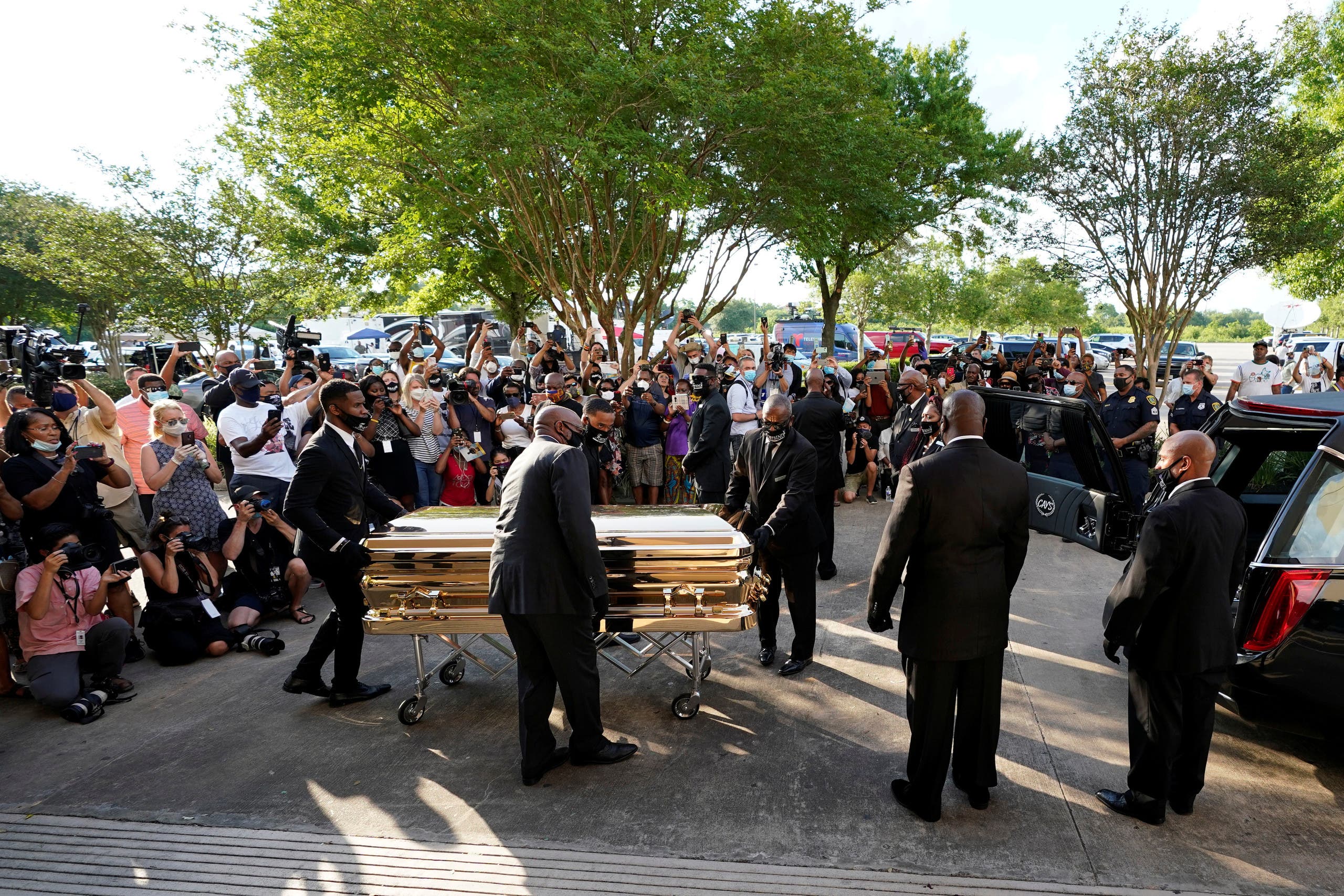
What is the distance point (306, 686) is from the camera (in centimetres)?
487

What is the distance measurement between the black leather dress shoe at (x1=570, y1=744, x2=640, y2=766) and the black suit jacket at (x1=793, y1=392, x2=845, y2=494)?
2960 mm

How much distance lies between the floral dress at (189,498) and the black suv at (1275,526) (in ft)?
18.9

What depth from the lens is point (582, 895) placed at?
10.4 ft

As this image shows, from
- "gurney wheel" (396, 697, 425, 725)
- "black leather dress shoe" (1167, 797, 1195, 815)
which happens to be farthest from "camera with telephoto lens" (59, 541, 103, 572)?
"black leather dress shoe" (1167, 797, 1195, 815)

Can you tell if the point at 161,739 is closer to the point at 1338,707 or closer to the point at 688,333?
the point at 1338,707

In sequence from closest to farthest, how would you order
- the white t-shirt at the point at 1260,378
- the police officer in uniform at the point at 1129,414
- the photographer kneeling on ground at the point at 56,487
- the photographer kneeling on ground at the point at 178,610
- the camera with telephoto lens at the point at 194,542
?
the photographer kneeling on ground at the point at 56,487 < the photographer kneeling on ground at the point at 178,610 < the camera with telephoto lens at the point at 194,542 < the police officer in uniform at the point at 1129,414 < the white t-shirt at the point at 1260,378

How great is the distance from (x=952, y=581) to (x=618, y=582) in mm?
1739

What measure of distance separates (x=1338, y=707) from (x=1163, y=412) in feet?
59.9

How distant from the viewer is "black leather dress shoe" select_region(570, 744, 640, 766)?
410 centimetres

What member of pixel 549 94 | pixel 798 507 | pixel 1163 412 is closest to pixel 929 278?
pixel 1163 412

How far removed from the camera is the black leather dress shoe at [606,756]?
410cm

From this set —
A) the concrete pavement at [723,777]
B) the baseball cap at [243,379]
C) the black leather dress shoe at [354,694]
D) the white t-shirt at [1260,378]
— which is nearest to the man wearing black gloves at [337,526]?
the black leather dress shoe at [354,694]

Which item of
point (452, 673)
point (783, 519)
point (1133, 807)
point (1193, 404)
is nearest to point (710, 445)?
point (783, 519)

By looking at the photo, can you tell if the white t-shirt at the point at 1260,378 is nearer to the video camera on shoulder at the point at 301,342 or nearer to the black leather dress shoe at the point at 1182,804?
the black leather dress shoe at the point at 1182,804
